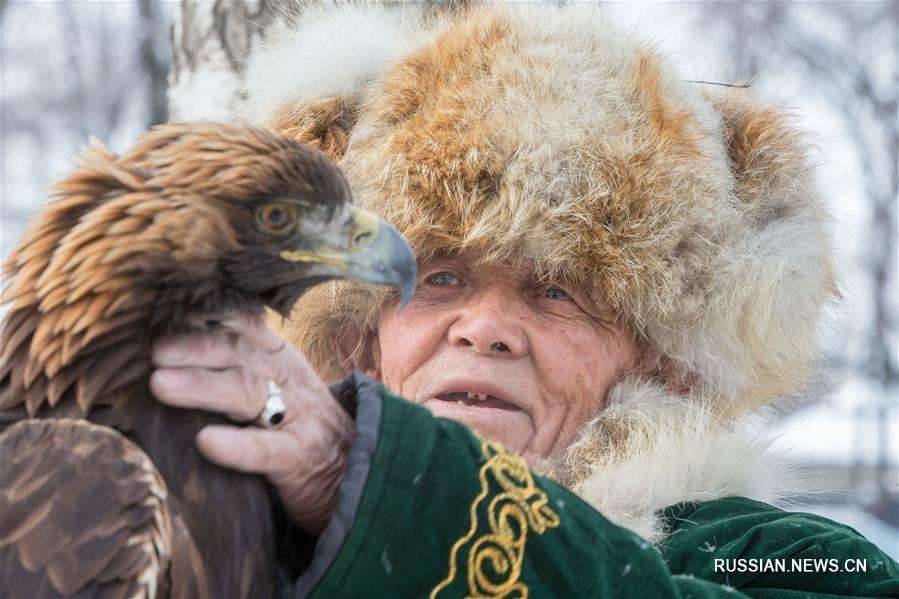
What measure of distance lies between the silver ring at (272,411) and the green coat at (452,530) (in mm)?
138

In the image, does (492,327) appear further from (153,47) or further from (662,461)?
(153,47)

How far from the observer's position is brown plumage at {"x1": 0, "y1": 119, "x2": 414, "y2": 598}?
5.72 feet

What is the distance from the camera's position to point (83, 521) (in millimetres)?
1747

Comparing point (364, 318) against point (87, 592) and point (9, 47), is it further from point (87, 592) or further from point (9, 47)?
point (9, 47)

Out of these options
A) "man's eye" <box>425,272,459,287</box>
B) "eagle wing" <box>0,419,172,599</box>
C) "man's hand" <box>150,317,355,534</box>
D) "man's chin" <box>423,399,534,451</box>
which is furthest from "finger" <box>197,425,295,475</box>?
"man's eye" <box>425,272,459,287</box>

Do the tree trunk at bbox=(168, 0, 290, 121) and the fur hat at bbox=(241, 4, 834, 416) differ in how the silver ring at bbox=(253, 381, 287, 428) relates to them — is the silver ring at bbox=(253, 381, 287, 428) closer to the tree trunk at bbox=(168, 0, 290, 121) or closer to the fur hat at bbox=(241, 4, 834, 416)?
the fur hat at bbox=(241, 4, 834, 416)

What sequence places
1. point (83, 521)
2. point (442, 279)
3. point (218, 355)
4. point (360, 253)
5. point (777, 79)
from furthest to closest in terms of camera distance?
point (777, 79)
point (442, 279)
point (360, 253)
point (218, 355)
point (83, 521)

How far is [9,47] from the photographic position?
49.2ft

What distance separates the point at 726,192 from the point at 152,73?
34.4ft

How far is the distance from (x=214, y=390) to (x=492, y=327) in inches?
44.9

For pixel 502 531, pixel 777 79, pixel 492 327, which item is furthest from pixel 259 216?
pixel 777 79

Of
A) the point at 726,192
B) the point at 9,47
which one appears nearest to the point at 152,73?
the point at 9,47

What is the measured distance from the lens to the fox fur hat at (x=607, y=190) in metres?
2.76

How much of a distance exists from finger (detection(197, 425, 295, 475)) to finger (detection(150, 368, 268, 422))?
36 mm
